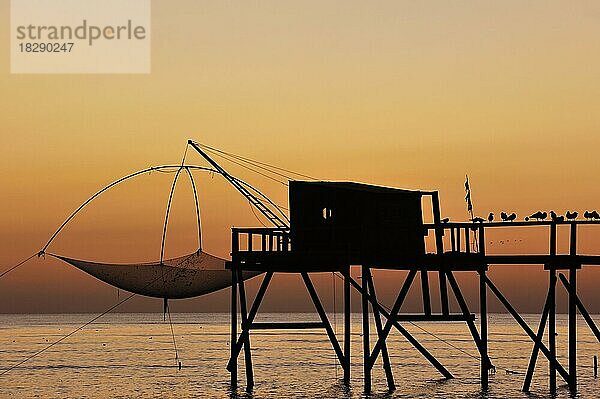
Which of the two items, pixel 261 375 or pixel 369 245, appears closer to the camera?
pixel 369 245

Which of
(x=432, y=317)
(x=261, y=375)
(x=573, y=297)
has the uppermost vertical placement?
(x=573, y=297)

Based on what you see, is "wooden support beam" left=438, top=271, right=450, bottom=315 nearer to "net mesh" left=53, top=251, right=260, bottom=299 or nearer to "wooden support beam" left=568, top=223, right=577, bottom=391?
"wooden support beam" left=568, top=223, right=577, bottom=391

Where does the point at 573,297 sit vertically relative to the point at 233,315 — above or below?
above

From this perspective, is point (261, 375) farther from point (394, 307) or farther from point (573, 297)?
point (573, 297)

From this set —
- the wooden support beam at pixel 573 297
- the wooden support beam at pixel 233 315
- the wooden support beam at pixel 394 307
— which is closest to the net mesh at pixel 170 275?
the wooden support beam at pixel 233 315

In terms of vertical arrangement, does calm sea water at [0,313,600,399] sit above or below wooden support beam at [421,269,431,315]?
below

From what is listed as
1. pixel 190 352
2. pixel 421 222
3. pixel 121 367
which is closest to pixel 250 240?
pixel 421 222

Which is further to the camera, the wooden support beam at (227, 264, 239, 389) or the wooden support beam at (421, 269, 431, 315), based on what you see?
the wooden support beam at (421, 269, 431, 315)

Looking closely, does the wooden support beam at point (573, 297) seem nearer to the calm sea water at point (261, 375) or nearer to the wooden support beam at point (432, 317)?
the wooden support beam at point (432, 317)

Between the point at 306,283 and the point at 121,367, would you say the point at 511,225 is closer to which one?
the point at 306,283

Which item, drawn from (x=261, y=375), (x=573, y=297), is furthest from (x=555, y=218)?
(x=261, y=375)

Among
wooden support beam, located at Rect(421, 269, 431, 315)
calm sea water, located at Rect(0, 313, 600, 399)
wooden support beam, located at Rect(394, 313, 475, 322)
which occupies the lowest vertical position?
calm sea water, located at Rect(0, 313, 600, 399)

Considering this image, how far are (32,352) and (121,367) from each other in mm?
29536

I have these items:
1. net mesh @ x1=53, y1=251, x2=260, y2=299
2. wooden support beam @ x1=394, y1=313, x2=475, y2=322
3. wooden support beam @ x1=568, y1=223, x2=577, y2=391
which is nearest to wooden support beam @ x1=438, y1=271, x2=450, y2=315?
wooden support beam @ x1=394, y1=313, x2=475, y2=322
